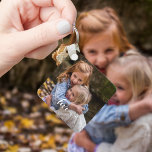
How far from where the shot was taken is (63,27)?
91 cm

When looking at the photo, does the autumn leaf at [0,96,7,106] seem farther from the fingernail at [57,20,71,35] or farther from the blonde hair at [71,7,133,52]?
the fingernail at [57,20,71,35]

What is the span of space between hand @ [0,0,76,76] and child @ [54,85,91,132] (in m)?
0.19

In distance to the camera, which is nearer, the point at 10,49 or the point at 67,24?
the point at 67,24

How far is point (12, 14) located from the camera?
1.08 metres

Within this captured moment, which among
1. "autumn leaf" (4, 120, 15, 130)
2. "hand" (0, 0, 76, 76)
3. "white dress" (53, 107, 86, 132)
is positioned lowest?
"autumn leaf" (4, 120, 15, 130)

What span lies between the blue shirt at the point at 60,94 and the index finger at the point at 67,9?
0.70ft

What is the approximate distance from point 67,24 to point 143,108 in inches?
39.6

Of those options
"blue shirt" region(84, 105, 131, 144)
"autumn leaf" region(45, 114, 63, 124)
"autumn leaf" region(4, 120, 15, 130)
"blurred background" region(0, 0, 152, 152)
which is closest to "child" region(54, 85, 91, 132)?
"blue shirt" region(84, 105, 131, 144)

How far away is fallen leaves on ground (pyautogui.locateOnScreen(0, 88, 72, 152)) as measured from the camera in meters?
2.83

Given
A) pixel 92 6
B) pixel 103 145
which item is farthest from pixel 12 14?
pixel 92 6

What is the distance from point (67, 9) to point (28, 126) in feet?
7.65

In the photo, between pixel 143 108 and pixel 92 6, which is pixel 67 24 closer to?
pixel 143 108

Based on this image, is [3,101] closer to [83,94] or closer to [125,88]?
[125,88]

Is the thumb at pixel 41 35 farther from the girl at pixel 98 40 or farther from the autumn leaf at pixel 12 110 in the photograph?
the autumn leaf at pixel 12 110
